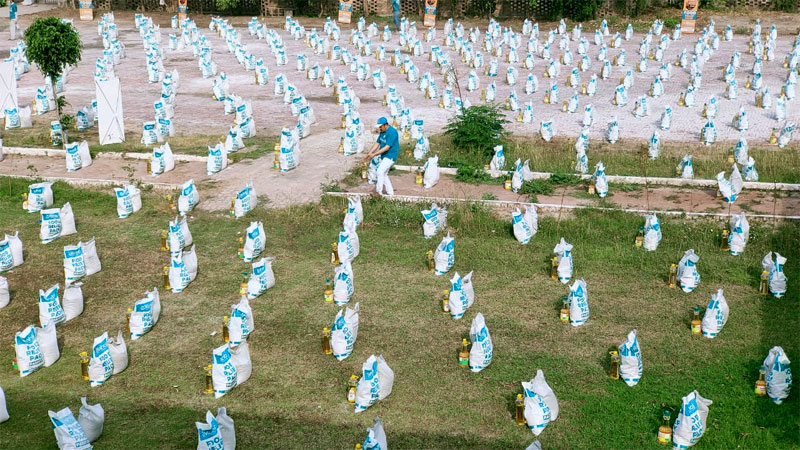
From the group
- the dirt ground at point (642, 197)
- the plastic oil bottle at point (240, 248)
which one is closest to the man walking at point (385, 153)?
the dirt ground at point (642, 197)

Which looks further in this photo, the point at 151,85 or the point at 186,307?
the point at 151,85

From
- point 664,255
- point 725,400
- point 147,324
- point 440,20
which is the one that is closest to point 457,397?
point 725,400

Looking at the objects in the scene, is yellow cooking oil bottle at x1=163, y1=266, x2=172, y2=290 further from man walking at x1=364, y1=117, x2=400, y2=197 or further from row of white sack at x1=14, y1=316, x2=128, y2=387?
man walking at x1=364, y1=117, x2=400, y2=197

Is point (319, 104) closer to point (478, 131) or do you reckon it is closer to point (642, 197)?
point (478, 131)

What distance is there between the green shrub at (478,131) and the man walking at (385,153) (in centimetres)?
238

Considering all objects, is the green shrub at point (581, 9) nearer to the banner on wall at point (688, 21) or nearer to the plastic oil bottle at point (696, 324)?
the banner on wall at point (688, 21)

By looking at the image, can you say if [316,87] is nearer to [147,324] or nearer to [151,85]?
[151,85]

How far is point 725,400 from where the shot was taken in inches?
362

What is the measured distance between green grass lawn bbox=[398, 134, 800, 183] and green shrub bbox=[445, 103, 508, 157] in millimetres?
164

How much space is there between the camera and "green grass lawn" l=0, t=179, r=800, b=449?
8.87 metres

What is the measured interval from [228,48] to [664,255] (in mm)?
20585

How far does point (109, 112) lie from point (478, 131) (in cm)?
795

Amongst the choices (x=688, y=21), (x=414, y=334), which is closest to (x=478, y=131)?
(x=414, y=334)

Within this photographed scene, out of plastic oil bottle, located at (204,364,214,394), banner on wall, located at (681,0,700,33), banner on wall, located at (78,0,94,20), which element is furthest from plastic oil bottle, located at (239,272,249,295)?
banner on wall, located at (78,0,94,20)
